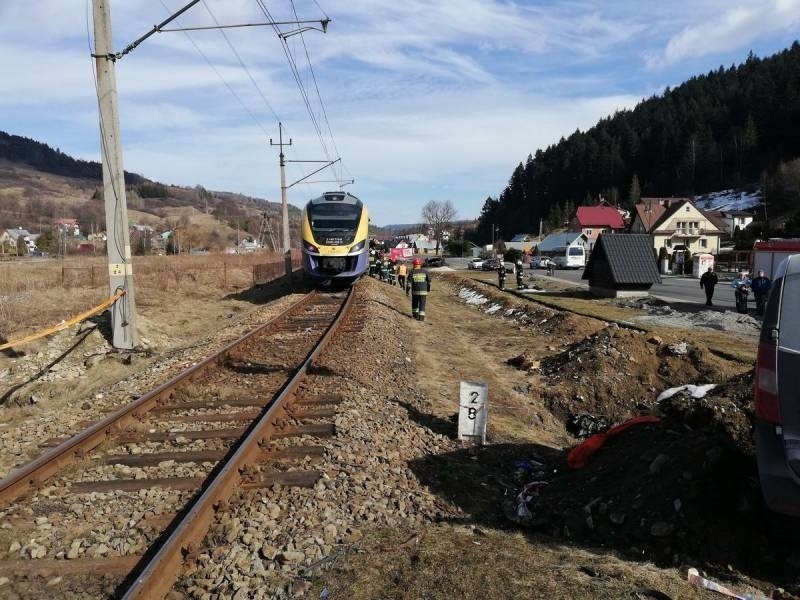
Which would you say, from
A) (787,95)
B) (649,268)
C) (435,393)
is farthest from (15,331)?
(787,95)

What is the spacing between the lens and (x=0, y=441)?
666 centimetres

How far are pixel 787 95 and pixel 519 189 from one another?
68.9 meters

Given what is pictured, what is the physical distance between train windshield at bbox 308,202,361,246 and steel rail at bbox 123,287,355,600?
14.4 m

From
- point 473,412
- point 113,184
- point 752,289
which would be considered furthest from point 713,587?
point 752,289

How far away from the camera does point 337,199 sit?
22.2 m

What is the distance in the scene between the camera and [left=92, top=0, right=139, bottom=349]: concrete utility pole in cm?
1145

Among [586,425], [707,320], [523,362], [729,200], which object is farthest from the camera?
[729,200]

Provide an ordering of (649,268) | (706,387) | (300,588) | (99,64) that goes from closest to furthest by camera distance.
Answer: (300,588) → (706,387) → (99,64) → (649,268)

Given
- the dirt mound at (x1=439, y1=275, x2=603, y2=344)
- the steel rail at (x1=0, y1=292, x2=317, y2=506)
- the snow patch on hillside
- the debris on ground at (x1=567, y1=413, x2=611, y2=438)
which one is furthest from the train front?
the snow patch on hillside

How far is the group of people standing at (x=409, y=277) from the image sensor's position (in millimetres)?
17156

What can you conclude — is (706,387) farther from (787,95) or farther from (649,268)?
(787,95)

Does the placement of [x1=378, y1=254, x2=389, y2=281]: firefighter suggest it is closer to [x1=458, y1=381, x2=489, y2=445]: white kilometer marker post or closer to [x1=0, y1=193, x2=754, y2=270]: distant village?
[x1=458, y1=381, x2=489, y2=445]: white kilometer marker post

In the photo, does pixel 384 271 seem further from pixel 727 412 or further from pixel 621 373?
pixel 727 412

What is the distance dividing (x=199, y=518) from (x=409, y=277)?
2858 cm
